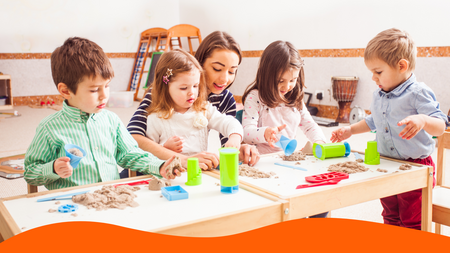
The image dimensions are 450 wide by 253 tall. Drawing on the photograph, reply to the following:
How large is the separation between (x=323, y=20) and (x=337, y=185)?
158 inches

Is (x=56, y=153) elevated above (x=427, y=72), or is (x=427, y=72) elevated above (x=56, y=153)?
(x=427, y=72)

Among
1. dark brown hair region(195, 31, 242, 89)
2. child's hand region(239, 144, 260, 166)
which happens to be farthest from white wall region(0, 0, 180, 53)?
child's hand region(239, 144, 260, 166)

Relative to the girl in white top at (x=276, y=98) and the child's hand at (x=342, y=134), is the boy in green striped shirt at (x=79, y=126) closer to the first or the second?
the girl in white top at (x=276, y=98)

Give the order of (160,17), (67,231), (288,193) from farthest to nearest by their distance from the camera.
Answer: (160,17) → (288,193) → (67,231)

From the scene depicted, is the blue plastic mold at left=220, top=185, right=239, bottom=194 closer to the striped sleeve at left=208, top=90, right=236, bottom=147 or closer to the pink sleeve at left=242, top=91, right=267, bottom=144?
the pink sleeve at left=242, top=91, right=267, bottom=144

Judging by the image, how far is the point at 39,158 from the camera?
3.78 ft

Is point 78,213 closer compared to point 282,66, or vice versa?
point 78,213

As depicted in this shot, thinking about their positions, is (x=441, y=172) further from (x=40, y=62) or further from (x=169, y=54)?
(x=40, y=62)


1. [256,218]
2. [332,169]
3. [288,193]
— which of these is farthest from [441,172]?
[256,218]

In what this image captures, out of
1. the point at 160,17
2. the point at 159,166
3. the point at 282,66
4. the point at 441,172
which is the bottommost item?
the point at 441,172

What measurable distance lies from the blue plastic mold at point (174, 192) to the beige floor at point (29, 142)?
4.03 ft

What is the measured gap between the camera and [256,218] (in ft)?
2.87

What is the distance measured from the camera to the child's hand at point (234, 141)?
141 cm

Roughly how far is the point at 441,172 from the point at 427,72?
2.67 meters
